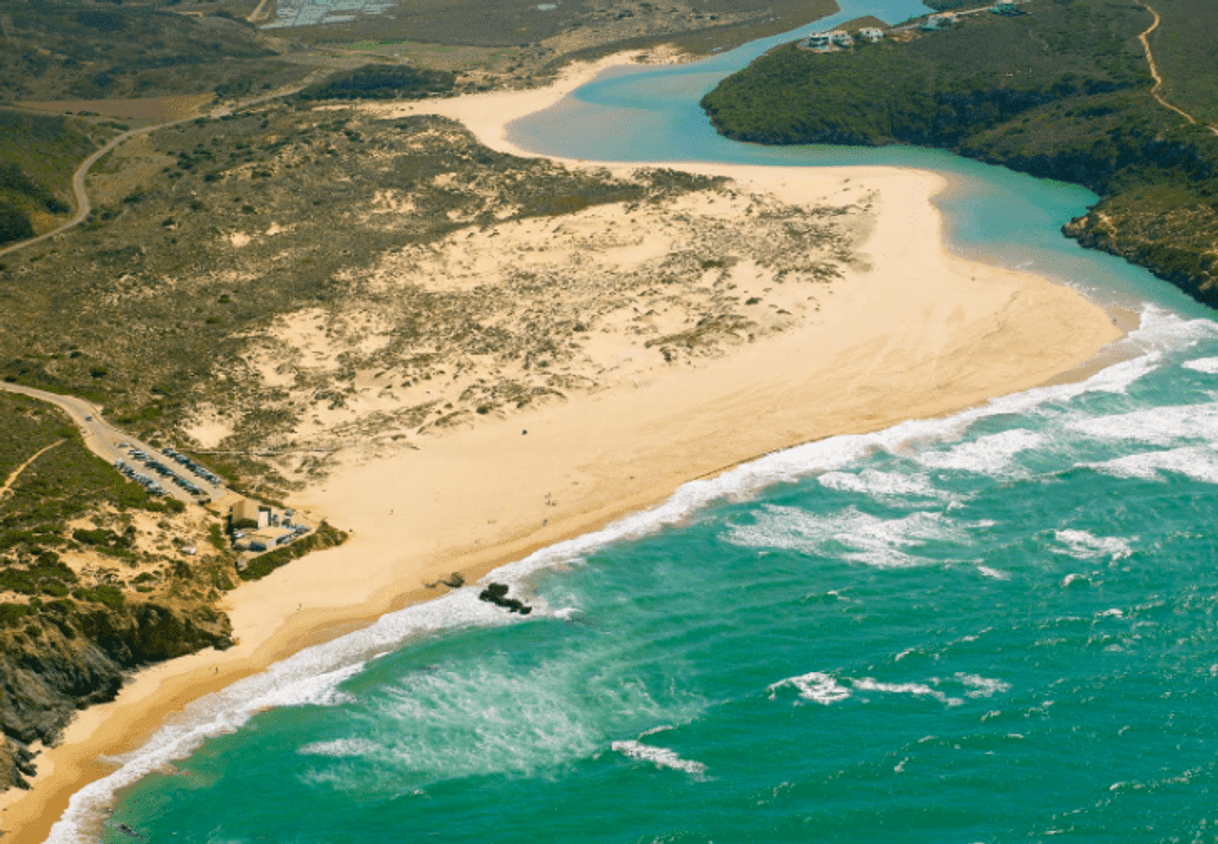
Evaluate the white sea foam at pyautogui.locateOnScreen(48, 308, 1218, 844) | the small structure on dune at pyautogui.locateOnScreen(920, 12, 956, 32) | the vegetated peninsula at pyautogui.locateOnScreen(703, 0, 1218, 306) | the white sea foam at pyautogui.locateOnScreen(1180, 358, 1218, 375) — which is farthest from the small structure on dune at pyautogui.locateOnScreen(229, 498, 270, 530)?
the small structure on dune at pyautogui.locateOnScreen(920, 12, 956, 32)

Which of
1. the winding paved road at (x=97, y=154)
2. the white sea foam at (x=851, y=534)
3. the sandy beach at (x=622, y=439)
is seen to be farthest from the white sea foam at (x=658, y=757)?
the winding paved road at (x=97, y=154)

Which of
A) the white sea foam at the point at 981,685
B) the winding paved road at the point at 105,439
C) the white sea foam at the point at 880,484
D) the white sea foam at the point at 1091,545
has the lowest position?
the white sea foam at the point at 981,685

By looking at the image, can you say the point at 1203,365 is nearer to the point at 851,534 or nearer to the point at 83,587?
the point at 851,534

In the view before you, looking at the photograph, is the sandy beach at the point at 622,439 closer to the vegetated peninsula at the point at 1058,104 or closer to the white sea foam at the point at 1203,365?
the white sea foam at the point at 1203,365

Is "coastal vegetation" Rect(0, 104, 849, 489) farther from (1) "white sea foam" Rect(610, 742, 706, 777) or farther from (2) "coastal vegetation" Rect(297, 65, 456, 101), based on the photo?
(2) "coastal vegetation" Rect(297, 65, 456, 101)

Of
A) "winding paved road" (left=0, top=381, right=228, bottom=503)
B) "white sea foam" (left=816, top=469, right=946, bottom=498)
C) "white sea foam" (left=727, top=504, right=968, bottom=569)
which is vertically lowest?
"white sea foam" (left=727, top=504, right=968, bottom=569)

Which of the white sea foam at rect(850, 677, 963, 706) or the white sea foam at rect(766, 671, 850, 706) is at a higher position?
the white sea foam at rect(766, 671, 850, 706)

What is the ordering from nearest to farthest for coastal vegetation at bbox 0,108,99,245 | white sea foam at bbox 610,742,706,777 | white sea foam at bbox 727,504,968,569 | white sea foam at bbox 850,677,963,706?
white sea foam at bbox 610,742,706,777
white sea foam at bbox 850,677,963,706
white sea foam at bbox 727,504,968,569
coastal vegetation at bbox 0,108,99,245

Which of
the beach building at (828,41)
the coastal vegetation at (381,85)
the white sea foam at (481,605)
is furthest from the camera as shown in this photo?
the beach building at (828,41)
